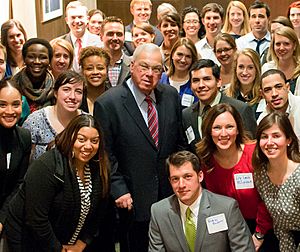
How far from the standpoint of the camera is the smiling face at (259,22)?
5879mm

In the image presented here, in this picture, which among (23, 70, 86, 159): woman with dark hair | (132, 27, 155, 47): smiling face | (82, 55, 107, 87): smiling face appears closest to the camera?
(23, 70, 86, 159): woman with dark hair

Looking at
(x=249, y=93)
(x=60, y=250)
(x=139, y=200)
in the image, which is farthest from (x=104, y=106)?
(x=249, y=93)

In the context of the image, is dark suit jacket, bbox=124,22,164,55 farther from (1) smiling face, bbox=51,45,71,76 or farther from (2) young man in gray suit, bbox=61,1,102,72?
(1) smiling face, bbox=51,45,71,76

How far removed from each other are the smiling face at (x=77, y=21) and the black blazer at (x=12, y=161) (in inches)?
100.0

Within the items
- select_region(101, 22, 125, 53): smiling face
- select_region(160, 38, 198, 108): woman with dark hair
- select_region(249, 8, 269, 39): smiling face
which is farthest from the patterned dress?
select_region(249, 8, 269, 39): smiling face

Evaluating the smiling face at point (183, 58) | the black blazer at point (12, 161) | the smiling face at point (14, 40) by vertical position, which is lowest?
the black blazer at point (12, 161)

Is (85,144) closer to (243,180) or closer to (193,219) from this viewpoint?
(193,219)

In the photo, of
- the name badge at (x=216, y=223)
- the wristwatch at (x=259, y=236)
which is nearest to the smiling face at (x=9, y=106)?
the name badge at (x=216, y=223)

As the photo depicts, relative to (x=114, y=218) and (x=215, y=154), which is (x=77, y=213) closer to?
(x=114, y=218)

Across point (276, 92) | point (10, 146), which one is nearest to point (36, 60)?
point (10, 146)

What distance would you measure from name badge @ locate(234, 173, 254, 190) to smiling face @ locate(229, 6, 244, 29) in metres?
3.01

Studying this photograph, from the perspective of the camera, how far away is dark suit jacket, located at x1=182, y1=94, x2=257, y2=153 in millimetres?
3793

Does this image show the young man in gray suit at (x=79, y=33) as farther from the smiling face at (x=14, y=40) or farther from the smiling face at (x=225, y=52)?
the smiling face at (x=225, y=52)

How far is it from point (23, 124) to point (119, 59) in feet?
4.43
